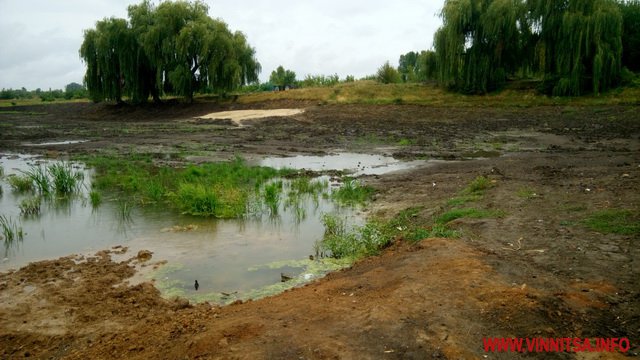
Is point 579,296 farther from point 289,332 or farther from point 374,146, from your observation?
point 374,146

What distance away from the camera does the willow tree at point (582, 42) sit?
28.8 m

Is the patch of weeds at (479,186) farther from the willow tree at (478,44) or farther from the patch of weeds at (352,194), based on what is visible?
the willow tree at (478,44)

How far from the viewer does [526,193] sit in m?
9.65

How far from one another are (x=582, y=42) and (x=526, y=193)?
80.8ft

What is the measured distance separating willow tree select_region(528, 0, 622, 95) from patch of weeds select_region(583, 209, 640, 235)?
25.5m

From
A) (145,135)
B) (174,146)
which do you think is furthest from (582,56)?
(145,135)

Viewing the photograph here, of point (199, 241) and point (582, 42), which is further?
point (582, 42)

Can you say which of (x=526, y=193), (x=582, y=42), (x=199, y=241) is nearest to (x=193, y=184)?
(x=199, y=241)

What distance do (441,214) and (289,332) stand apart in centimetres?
518

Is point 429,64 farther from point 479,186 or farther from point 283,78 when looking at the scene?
point 479,186

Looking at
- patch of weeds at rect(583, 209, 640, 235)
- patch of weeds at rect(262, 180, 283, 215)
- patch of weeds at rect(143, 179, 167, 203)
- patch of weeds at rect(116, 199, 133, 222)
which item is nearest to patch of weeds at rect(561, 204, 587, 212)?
patch of weeds at rect(583, 209, 640, 235)

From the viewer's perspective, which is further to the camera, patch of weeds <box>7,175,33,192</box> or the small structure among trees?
the small structure among trees

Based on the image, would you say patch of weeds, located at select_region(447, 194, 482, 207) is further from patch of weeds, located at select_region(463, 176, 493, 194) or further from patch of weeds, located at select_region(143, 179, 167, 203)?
patch of weeds, located at select_region(143, 179, 167, 203)

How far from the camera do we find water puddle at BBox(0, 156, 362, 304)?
6.98 metres
